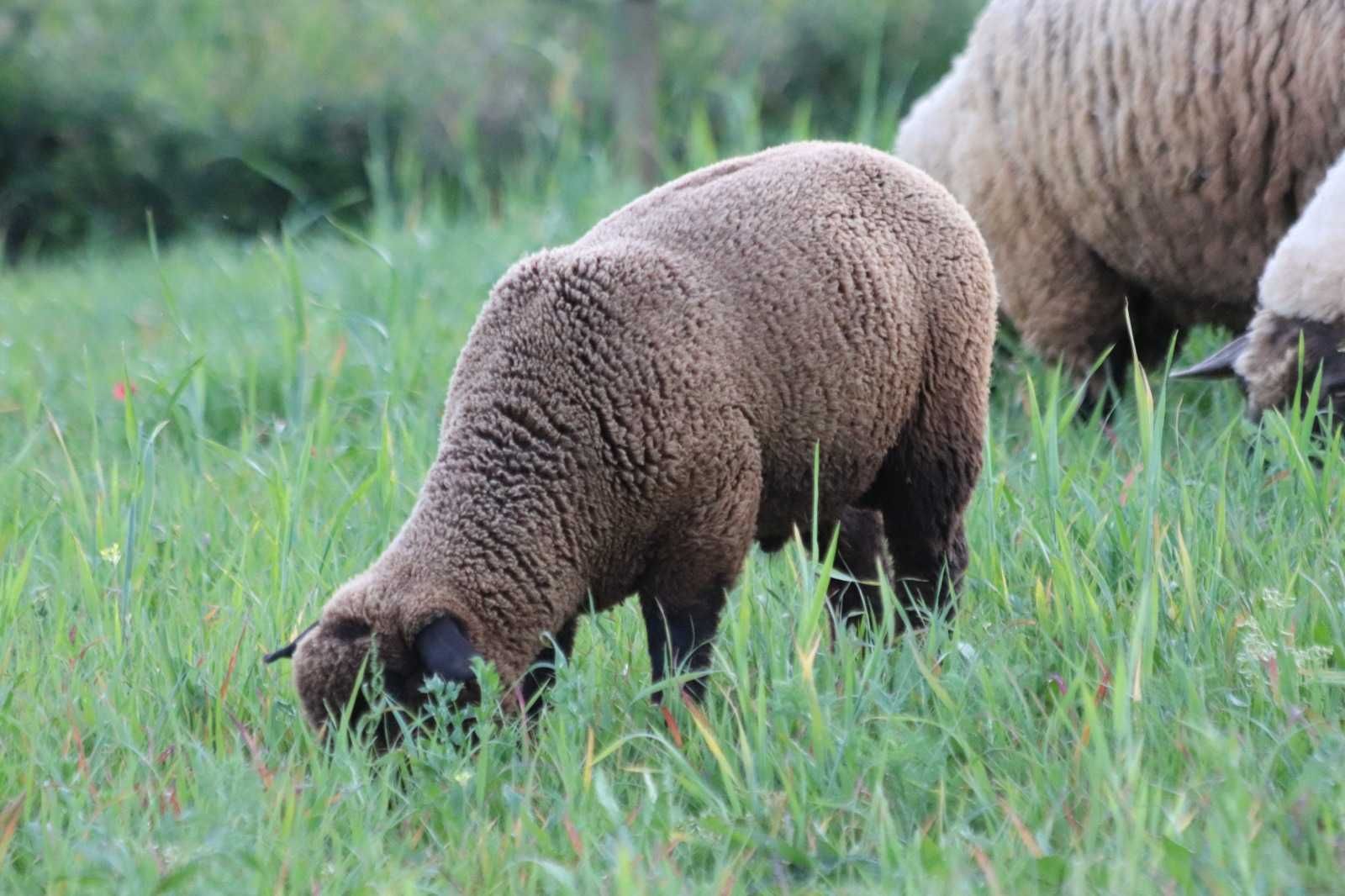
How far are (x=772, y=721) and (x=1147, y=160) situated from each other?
2.33 meters

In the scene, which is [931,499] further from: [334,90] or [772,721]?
[334,90]

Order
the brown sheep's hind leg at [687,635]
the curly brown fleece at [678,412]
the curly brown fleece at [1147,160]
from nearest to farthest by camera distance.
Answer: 1. the curly brown fleece at [678,412]
2. the brown sheep's hind leg at [687,635]
3. the curly brown fleece at [1147,160]

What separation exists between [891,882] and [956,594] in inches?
44.6

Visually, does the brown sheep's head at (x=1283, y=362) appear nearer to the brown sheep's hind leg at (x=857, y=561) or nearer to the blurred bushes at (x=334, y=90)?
the brown sheep's hind leg at (x=857, y=561)

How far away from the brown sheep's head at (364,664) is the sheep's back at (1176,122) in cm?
260

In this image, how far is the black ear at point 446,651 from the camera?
2.66 metres

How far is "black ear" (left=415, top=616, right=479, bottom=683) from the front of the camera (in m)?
2.66

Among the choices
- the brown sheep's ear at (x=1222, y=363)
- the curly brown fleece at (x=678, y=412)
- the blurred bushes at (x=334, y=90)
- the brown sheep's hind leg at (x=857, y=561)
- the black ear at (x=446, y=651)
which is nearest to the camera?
the black ear at (x=446, y=651)

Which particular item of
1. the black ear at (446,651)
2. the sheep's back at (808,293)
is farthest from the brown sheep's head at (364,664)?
the sheep's back at (808,293)

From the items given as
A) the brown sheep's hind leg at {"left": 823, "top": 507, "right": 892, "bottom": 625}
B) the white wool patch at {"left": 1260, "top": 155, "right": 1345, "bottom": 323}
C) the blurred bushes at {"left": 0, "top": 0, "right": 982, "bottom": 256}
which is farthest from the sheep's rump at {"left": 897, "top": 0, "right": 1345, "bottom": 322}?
the blurred bushes at {"left": 0, "top": 0, "right": 982, "bottom": 256}

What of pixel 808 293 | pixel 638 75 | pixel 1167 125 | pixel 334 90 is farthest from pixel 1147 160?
pixel 334 90

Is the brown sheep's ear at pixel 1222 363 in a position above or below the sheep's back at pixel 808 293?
below

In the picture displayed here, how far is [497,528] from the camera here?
2.85 meters

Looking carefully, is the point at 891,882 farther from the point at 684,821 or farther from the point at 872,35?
the point at 872,35
